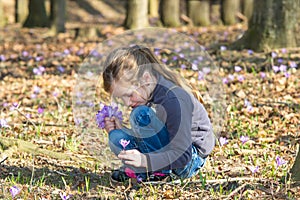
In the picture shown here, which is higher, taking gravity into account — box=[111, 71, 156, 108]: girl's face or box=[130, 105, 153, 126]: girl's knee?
box=[111, 71, 156, 108]: girl's face

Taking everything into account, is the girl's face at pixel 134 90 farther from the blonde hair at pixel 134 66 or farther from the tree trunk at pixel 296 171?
the tree trunk at pixel 296 171

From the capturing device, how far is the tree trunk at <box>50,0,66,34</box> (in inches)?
528

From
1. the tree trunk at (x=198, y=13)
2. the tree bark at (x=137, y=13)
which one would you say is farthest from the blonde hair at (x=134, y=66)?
the tree trunk at (x=198, y=13)

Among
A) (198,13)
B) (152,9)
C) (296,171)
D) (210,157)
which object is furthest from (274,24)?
→ (152,9)

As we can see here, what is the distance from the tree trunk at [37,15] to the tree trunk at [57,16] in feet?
4.87

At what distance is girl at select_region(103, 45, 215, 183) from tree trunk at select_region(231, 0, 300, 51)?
14.3 ft

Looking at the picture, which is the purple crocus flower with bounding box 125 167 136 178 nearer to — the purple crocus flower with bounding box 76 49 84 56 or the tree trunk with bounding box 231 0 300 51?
the tree trunk with bounding box 231 0 300 51

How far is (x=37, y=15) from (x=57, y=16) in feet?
5.92

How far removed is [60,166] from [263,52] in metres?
4.26

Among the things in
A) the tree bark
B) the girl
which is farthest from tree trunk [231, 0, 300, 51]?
the tree bark

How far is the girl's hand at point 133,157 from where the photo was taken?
3359mm

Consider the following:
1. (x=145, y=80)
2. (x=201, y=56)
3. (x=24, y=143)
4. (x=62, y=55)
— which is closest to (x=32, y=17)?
(x=62, y=55)

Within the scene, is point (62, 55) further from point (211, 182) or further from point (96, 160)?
point (211, 182)

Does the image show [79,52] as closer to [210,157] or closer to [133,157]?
[210,157]
